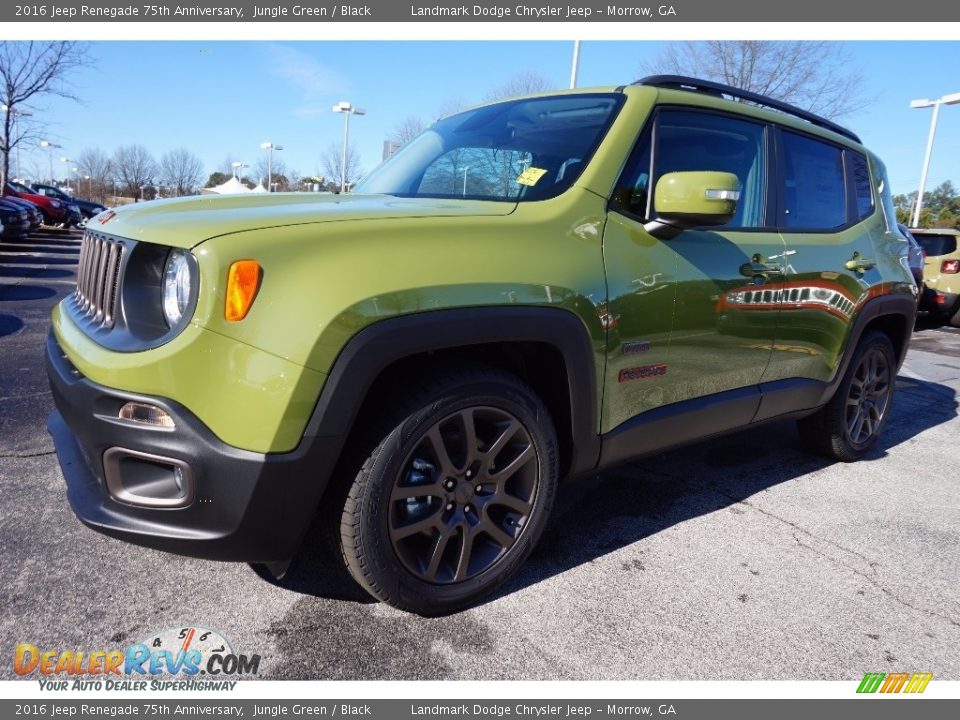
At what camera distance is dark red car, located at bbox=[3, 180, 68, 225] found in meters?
20.5

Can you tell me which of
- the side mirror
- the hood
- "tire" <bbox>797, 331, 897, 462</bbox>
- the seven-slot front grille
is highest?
the side mirror

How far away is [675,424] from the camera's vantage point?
275 centimetres

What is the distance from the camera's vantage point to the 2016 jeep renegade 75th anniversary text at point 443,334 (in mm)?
1748

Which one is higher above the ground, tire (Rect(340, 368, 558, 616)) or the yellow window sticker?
the yellow window sticker

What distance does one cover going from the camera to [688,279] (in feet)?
8.64

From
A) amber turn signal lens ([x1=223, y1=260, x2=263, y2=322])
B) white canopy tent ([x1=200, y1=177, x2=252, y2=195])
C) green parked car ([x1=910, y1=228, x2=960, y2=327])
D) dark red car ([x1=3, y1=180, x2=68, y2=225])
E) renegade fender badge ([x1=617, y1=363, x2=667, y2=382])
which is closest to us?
amber turn signal lens ([x1=223, y1=260, x2=263, y2=322])

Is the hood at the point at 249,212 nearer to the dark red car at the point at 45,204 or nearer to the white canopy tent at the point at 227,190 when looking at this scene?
the white canopy tent at the point at 227,190

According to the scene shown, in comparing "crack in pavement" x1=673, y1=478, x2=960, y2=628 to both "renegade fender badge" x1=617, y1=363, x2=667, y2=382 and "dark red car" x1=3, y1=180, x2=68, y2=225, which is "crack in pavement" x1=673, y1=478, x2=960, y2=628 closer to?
"renegade fender badge" x1=617, y1=363, x2=667, y2=382

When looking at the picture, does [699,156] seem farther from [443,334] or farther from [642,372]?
[443,334]

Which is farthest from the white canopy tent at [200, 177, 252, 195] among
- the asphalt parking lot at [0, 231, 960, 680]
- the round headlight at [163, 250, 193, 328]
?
the asphalt parking lot at [0, 231, 960, 680]

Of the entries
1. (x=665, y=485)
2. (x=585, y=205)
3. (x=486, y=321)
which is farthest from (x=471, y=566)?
(x=665, y=485)

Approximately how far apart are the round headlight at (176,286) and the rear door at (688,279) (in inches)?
54.5

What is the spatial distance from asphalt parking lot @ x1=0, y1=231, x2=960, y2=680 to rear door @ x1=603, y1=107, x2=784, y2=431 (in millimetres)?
598

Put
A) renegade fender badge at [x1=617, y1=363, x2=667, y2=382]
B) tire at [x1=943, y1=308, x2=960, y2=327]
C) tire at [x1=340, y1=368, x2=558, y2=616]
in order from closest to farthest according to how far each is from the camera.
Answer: tire at [x1=340, y1=368, x2=558, y2=616]
renegade fender badge at [x1=617, y1=363, x2=667, y2=382]
tire at [x1=943, y1=308, x2=960, y2=327]
